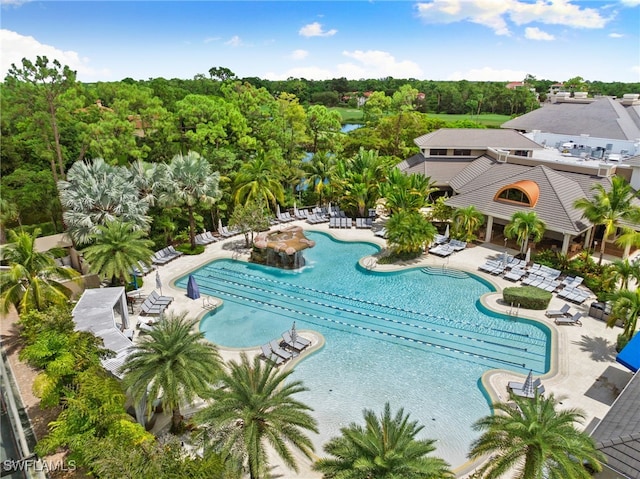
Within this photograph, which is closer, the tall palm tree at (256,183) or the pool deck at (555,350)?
the pool deck at (555,350)

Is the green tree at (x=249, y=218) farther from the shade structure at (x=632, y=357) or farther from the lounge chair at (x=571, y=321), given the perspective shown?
the shade structure at (x=632, y=357)

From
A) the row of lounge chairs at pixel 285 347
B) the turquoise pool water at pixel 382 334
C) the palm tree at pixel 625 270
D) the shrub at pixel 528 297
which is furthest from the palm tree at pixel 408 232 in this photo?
the row of lounge chairs at pixel 285 347

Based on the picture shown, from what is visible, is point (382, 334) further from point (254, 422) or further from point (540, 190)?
point (540, 190)

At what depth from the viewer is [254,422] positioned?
11.5 meters

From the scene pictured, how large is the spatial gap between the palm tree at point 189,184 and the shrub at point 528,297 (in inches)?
791

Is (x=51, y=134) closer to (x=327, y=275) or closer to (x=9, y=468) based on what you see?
(x=327, y=275)

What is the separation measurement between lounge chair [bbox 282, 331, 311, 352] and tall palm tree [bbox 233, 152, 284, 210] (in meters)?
15.1

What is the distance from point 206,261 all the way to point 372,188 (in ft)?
49.6

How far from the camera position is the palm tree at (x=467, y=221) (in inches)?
1218

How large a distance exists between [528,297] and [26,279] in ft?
80.7

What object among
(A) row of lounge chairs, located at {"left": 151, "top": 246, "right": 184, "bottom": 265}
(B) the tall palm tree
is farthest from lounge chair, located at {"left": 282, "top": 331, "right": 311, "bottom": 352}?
(B) the tall palm tree

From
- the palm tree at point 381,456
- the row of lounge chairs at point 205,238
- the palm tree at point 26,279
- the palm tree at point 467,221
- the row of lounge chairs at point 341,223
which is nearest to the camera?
the palm tree at point 381,456

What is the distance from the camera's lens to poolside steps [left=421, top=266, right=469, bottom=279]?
90.3 ft

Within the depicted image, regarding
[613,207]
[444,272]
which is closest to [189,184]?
[444,272]
